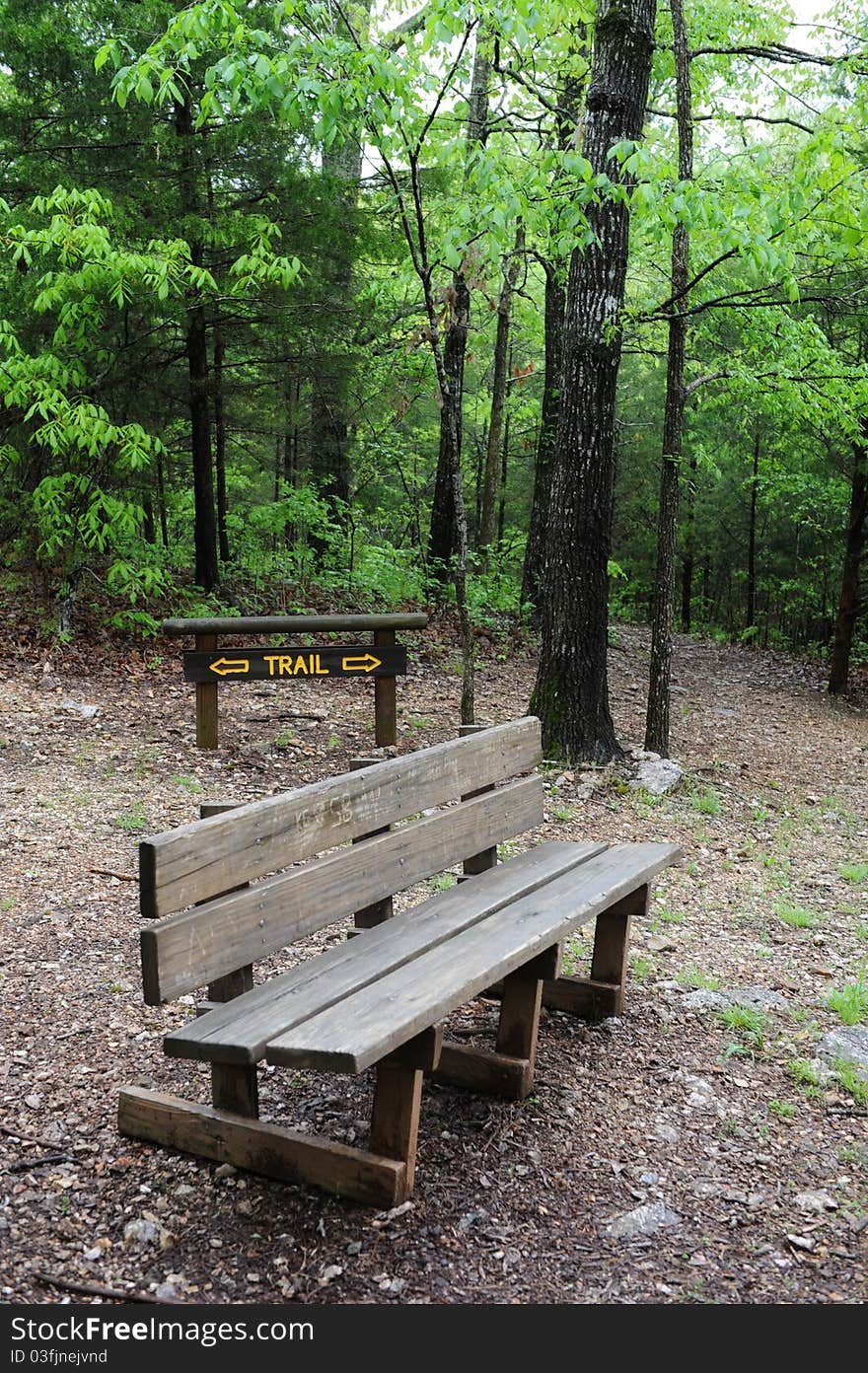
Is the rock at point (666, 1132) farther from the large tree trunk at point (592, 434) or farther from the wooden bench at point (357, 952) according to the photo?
the large tree trunk at point (592, 434)

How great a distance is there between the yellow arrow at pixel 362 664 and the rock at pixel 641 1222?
5594mm

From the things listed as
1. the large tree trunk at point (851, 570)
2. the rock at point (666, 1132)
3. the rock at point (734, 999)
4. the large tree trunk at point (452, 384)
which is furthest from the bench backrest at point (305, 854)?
the large tree trunk at point (851, 570)

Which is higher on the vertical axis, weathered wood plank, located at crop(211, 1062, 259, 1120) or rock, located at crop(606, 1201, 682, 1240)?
weathered wood plank, located at crop(211, 1062, 259, 1120)

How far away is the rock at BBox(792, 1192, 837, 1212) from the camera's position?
2.95 metres

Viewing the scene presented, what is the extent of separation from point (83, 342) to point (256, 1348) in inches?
373

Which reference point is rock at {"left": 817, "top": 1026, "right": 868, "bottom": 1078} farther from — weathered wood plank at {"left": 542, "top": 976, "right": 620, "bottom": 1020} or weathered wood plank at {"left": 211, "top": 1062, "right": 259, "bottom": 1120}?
weathered wood plank at {"left": 211, "top": 1062, "right": 259, "bottom": 1120}

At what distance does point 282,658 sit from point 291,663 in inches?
A: 3.1

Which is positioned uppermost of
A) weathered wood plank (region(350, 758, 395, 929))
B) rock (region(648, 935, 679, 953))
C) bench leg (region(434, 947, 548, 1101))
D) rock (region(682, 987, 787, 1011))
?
weathered wood plank (region(350, 758, 395, 929))

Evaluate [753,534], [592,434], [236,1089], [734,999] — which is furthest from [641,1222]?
[753,534]

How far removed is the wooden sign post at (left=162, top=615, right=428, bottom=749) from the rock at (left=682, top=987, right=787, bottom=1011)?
4.33 metres

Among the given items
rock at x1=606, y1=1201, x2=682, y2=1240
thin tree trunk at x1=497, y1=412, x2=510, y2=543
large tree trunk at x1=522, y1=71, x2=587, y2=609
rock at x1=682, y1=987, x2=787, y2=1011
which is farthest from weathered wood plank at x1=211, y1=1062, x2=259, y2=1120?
thin tree trunk at x1=497, y1=412, x2=510, y2=543

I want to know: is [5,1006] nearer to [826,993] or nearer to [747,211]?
[826,993]

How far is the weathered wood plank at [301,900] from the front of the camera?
263cm

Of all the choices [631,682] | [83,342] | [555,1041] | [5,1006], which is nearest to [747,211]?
[555,1041]
